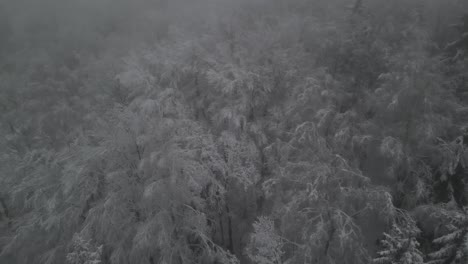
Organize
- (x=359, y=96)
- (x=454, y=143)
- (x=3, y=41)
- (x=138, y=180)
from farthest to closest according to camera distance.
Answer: (x=3, y=41) → (x=359, y=96) → (x=138, y=180) → (x=454, y=143)

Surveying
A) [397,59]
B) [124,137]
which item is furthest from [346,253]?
[124,137]

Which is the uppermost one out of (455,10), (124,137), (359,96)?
(455,10)

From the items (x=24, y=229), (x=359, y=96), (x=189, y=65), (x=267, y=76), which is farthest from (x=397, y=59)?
(x=24, y=229)

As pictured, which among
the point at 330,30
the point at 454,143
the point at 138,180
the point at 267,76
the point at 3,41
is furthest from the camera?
the point at 3,41

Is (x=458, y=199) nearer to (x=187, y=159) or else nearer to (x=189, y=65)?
(x=187, y=159)

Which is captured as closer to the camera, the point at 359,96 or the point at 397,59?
the point at 397,59

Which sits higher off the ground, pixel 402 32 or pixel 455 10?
pixel 455 10
